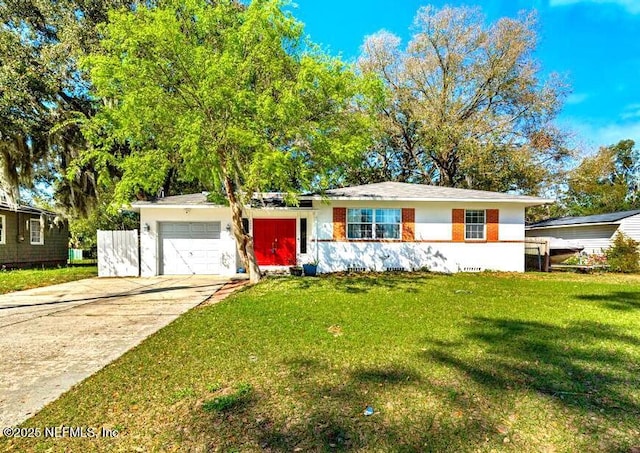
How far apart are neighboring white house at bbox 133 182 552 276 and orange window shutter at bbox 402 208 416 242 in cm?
4

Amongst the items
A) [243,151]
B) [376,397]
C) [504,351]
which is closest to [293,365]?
[376,397]

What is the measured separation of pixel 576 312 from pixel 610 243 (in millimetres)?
13013

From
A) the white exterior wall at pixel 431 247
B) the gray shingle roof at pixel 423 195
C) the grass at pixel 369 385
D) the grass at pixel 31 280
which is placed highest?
the gray shingle roof at pixel 423 195

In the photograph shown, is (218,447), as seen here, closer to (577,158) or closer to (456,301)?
(456,301)

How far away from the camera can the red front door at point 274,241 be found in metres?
14.0

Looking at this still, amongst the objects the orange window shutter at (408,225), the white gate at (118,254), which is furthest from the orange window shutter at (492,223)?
the white gate at (118,254)

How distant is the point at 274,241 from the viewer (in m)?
14.0

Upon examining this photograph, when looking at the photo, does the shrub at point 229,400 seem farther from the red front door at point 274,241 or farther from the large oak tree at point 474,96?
the large oak tree at point 474,96

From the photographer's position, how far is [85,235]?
2892 cm

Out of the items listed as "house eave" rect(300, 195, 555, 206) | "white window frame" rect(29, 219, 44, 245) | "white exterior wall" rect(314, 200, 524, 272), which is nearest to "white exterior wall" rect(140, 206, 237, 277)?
"house eave" rect(300, 195, 555, 206)

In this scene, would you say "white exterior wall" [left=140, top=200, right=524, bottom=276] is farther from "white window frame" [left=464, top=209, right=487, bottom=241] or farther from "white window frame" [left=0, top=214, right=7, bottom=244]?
"white window frame" [left=0, top=214, right=7, bottom=244]

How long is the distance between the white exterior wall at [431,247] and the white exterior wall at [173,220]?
331 centimetres

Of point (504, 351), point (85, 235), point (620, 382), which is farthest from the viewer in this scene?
point (85, 235)

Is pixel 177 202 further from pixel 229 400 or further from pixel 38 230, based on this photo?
pixel 229 400
